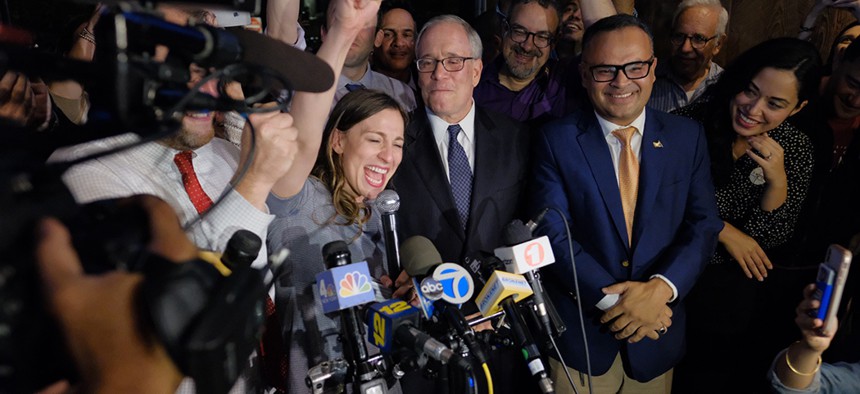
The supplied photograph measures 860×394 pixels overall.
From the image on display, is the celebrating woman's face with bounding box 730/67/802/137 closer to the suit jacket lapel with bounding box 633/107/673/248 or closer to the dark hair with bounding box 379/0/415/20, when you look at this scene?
the suit jacket lapel with bounding box 633/107/673/248

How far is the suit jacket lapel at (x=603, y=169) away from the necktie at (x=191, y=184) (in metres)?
1.38

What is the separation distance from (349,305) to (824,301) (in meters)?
1.42

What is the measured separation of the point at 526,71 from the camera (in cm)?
313

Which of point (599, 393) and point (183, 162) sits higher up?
point (183, 162)

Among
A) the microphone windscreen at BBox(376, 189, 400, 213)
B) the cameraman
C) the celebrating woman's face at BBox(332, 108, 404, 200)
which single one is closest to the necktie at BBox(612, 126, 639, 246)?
the celebrating woman's face at BBox(332, 108, 404, 200)

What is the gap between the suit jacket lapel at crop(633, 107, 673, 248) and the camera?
2254mm

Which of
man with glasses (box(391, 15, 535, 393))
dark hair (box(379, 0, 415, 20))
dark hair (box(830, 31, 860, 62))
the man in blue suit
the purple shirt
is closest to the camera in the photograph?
the man in blue suit

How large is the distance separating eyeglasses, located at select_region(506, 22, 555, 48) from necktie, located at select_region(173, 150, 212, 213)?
201cm

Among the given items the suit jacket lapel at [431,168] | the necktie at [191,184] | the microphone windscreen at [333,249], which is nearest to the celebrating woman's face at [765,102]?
the suit jacket lapel at [431,168]

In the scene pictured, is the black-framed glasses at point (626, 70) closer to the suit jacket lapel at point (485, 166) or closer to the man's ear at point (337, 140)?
the suit jacket lapel at point (485, 166)

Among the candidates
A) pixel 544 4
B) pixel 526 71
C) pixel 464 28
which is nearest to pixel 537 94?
pixel 526 71

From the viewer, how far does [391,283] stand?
182cm

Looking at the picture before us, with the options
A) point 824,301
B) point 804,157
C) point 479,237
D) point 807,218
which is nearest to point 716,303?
point 807,218

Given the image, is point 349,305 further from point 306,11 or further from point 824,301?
point 306,11
